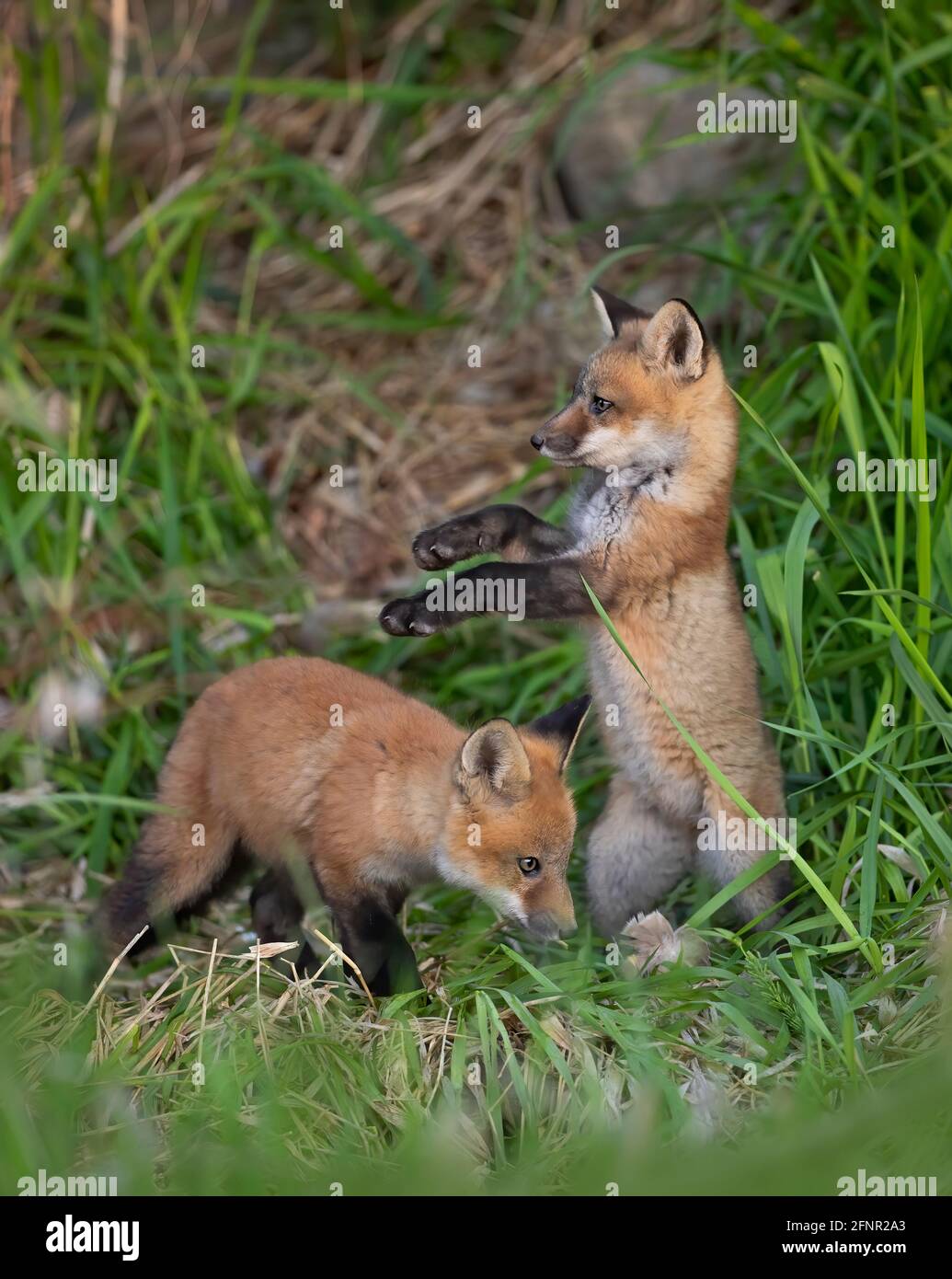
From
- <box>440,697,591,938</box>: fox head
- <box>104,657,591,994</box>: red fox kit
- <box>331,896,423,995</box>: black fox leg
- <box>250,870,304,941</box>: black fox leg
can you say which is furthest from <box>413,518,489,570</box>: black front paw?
<box>250,870,304,941</box>: black fox leg

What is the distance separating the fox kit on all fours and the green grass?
0.79 feet

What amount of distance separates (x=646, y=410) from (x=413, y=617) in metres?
1.09

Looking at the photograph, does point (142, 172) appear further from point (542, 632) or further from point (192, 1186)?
point (192, 1186)

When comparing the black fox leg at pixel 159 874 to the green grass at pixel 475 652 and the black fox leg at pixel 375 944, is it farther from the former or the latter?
the black fox leg at pixel 375 944

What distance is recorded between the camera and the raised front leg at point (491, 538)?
5023mm

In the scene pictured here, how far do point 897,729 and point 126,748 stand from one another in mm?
3119

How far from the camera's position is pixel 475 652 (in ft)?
22.2

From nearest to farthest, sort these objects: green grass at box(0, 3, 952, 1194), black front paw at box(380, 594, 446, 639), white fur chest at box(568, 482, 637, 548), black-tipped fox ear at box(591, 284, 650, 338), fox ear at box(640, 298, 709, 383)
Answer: green grass at box(0, 3, 952, 1194) < black front paw at box(380, 594, 446, 639) < fox ear at box(640, 298, 709, 383) < white fur chest at box(568, 482, 637, 548) < black-tipped fox ear at box(591, 284, 650, 338)

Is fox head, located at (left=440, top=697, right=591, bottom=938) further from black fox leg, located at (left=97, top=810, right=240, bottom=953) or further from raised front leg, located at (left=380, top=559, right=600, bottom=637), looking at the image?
black fox leg, located at (left=97, top=810, right=240, bottom=953)

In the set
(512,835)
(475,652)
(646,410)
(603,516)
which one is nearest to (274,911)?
(512,835)

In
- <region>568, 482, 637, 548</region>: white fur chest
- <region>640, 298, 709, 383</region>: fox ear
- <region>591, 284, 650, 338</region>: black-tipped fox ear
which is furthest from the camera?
<region>591, 284, 650, 338</region>: black-tipped fox ear

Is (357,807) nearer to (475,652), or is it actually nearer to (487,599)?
(487,599)

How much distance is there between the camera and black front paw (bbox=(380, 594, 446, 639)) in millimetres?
4820

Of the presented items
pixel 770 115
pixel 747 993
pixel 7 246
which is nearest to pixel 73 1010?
pixel 747 993
